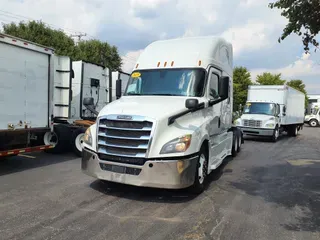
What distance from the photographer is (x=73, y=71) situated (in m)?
11.2

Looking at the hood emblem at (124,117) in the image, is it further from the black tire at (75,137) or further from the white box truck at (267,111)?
the white box truck at (267,111)

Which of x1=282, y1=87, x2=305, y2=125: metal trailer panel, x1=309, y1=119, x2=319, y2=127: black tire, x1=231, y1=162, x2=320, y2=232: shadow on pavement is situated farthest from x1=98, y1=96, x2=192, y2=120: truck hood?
x1=309, y1=119, x2=319, y2=127: black tire

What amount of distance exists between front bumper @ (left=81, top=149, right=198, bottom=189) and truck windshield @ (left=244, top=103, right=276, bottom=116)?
1333cm

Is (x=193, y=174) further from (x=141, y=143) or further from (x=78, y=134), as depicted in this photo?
(x=78, y=134)

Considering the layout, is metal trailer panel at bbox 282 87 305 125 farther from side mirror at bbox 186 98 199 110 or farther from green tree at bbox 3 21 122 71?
green tree at bbox 3 21 122 71

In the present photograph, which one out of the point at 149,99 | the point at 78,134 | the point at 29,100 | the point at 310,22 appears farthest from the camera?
the point at 78,134

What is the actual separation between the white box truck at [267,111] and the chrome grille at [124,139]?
13028mm

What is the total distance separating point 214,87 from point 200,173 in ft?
7.32

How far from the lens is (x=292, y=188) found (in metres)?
7.14

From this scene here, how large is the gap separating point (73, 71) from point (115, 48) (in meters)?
30.1

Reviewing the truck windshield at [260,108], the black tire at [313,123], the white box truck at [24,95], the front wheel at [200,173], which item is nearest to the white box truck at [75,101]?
the white box truck at [24,95]

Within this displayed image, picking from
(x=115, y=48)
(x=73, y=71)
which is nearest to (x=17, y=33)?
(x=115, y=48)

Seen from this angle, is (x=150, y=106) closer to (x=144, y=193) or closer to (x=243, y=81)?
(x=144, y=193)

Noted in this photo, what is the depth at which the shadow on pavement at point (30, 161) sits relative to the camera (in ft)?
28.5
